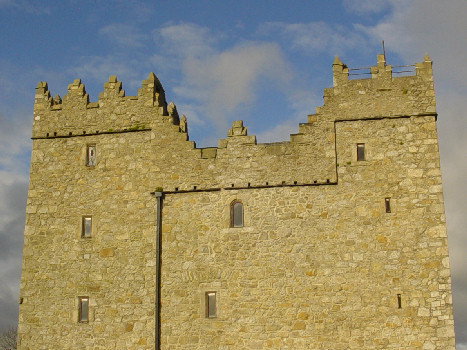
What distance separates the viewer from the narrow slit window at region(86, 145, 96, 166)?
2478cm

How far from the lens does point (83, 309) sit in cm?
2334

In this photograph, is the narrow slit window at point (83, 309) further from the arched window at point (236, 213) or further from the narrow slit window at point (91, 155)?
the arched window at point (236, 213)

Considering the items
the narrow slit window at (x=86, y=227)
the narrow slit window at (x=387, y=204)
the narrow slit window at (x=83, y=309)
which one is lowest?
the narrow slit window at (x=83, y=309)

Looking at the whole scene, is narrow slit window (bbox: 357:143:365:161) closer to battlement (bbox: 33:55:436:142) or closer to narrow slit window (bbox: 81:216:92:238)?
battlement (bbox: 33:55:436:142)

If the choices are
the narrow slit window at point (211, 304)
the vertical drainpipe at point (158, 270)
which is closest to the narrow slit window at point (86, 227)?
the vertical drainpipe at point (158, 270)

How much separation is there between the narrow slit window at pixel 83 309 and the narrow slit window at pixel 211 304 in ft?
14.9

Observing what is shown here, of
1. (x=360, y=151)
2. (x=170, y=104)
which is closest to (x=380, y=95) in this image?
(x=360, y=151)

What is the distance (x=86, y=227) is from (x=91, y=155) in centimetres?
285

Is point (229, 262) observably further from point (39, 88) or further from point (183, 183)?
point (39, 88)

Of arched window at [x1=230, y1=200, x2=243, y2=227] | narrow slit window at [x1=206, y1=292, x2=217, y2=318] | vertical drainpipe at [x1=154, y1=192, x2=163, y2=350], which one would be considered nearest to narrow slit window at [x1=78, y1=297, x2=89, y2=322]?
vertical drainpipe at [x1=154, y1=192, x2=163, y2=350]

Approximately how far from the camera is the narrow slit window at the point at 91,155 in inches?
976

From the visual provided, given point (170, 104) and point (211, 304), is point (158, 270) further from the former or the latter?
point (170, 104)

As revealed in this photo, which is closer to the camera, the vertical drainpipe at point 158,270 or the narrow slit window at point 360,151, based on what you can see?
the vertical drainpipe at point 158,270

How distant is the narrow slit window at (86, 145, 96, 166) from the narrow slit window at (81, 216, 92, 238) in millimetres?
2169
